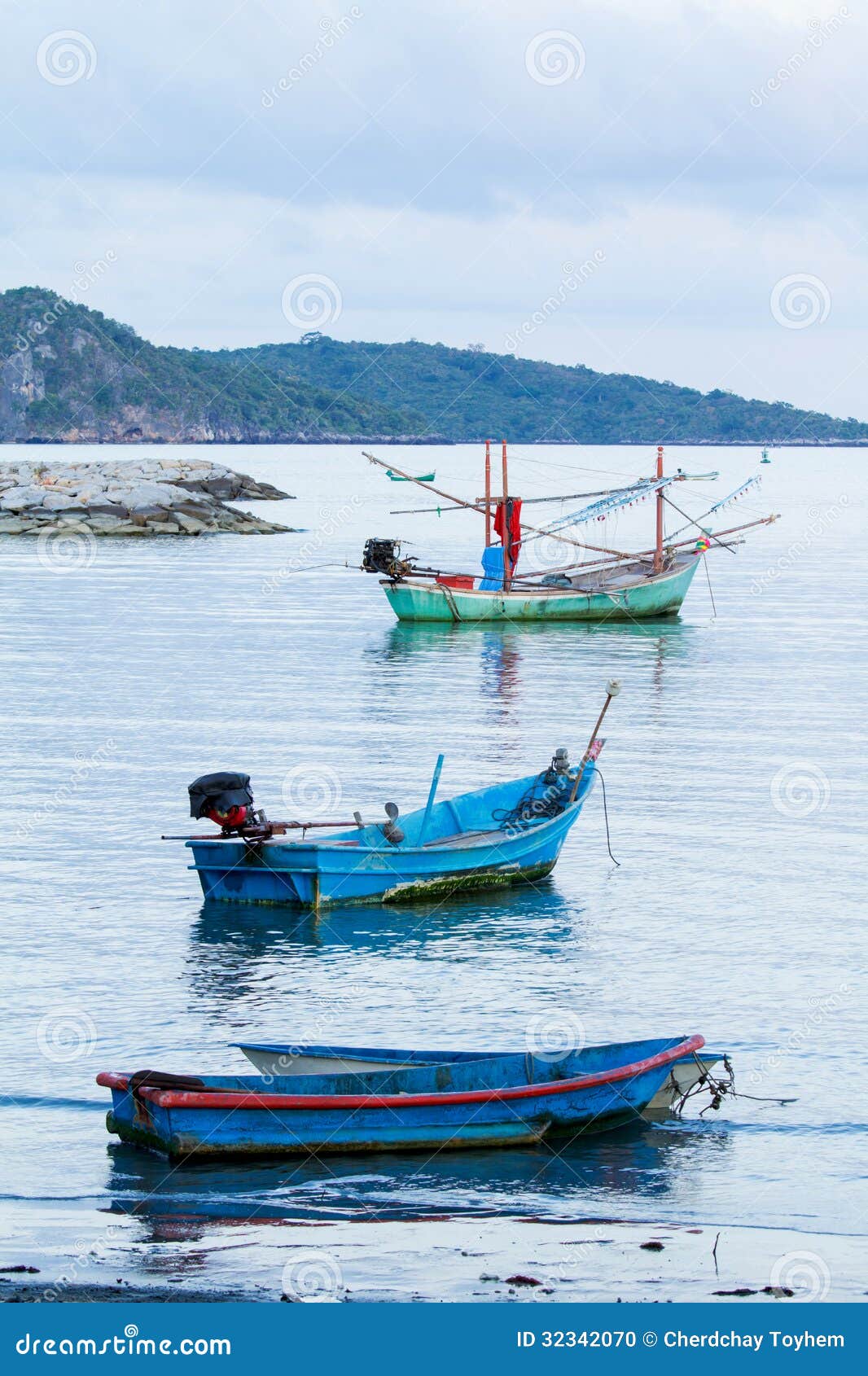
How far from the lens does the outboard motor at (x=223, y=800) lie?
19062 millimetres

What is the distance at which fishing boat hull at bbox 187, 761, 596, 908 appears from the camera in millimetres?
19734

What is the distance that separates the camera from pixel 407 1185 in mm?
13039

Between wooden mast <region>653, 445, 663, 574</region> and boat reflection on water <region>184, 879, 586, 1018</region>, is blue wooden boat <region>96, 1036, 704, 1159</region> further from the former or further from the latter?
wooden mast <region>653, 445, 663, 574</region>

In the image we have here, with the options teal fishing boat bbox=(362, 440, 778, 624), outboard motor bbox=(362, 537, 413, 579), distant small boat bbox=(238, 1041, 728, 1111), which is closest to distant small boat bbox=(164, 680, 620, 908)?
distant small boat bbox=(238, 1041, 728, 1111)

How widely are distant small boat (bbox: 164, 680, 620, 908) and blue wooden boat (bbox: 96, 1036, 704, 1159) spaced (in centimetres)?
615

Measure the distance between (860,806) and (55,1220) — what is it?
56.9 ft

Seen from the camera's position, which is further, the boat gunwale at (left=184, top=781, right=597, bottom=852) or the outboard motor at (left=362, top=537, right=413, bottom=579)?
the outboard motor at (left=362, top=537, right=413, bottom=579)

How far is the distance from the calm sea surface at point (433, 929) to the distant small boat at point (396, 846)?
34cm

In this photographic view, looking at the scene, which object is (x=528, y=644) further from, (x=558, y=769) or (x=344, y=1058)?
(x=344, y=1058)

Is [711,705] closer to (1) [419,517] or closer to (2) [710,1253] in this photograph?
(2) [710,1253]

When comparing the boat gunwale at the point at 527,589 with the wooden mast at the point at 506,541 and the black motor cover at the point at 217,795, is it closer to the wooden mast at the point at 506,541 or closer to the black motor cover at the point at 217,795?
the wooden mast at the point at 506,541

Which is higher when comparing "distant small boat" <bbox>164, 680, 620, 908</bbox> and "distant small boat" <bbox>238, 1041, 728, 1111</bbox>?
"distant small boat" <bbox>164, 680, 620, 908</bbox>
